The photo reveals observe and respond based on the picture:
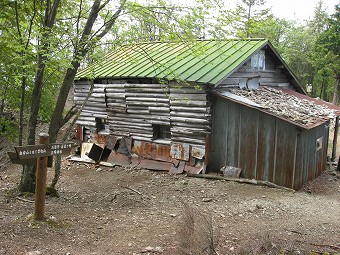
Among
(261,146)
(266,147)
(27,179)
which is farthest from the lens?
(261,146)

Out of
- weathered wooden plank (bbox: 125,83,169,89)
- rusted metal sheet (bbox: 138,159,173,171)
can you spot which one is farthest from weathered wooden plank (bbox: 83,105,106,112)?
rusted metal sheet (bbox: 138,159,173,171)

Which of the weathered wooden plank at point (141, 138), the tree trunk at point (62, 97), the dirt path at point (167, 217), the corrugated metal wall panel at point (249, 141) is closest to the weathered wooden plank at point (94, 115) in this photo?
the weathered wooden plank at point (141, 138)

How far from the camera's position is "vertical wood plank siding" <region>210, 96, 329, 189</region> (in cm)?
1134

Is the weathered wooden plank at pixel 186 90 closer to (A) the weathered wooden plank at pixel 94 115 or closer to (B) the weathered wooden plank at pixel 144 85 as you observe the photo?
(B) the weathered wooden plank at pixel 144 85

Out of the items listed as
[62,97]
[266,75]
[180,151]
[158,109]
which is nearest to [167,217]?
[62,97]

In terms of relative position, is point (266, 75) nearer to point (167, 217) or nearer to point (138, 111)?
point (138, 111)

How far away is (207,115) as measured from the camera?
41.3 ft

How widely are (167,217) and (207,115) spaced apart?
17.1ft

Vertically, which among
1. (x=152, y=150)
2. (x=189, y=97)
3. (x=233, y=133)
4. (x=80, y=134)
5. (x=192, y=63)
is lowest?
(x=152, y=150)

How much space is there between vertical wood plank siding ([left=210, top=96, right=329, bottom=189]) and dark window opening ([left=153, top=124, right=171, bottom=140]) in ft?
7.54

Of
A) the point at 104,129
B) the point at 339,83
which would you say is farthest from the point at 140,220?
the point at 339,83

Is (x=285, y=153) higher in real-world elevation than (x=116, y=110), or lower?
lower

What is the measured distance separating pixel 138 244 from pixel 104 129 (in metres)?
11.0

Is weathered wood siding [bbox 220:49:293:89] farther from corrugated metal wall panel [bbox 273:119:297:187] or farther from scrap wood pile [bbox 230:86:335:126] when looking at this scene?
corrugated metal wall panel [bbox 273:119:297:187]
